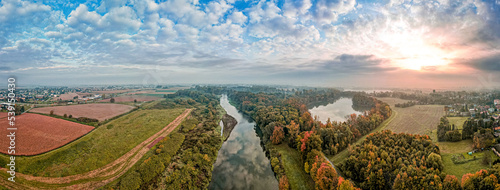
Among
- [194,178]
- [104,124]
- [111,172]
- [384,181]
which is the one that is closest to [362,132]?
[384,181]

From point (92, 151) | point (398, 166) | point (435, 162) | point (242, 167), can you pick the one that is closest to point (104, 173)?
point (92, 151)

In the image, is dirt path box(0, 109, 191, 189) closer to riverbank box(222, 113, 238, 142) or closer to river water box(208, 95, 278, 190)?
river water box(208, 95, 278, 190)

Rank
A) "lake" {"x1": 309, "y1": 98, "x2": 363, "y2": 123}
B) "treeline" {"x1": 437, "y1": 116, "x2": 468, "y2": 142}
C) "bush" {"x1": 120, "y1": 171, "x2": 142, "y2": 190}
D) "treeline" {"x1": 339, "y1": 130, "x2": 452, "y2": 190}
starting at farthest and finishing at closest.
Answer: "lake" {"x1": 309, "y1": 98, "x2": 363, "y2": 123}
"treeline" {"x1": 437, "y1": 116, "x2": 468, "y2": 142}
"bush" {"x1": 120, "y1": 171, "x2": 142, "y2": 190}
"treeline" {"x1": 339, "y1": 130, "x2": 452, "y2": 190}

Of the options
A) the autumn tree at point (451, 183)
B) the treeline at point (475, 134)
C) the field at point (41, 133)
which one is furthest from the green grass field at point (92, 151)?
the treeline at point (475, 134)

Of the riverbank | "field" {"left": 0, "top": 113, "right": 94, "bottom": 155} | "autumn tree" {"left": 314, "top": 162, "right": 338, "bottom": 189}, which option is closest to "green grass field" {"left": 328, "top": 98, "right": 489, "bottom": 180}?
"autumn tree" {"left": 314, "top": 162, "right": 338, "bottom": 189}

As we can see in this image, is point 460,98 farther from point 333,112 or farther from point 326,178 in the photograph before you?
point 326,178

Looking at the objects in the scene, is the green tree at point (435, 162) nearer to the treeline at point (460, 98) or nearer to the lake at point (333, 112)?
the lake at point (333, 112)
